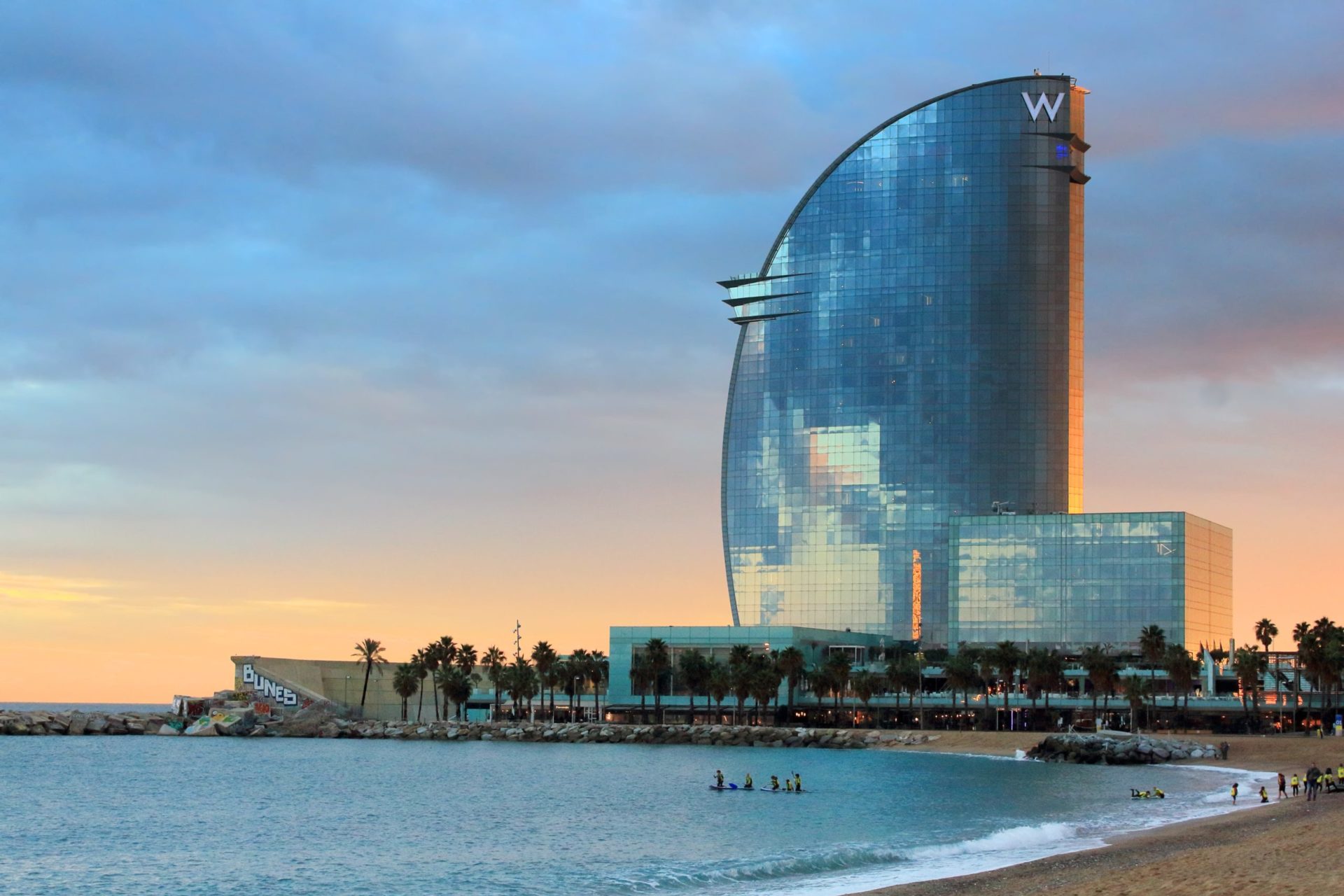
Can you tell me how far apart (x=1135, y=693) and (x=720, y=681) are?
49.1 m

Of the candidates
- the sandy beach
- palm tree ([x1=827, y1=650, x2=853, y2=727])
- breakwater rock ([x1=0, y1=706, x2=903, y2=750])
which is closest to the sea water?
the sandy beach

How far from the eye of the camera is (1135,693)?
518 feet

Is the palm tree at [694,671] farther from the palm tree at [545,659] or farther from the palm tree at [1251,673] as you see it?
the palm tree at [1251,673]

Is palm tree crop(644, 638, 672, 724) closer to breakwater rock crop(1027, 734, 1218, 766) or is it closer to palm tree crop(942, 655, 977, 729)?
palm tree crop(942, 655, 977, 729)

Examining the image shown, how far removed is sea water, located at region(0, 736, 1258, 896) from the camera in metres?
58.2

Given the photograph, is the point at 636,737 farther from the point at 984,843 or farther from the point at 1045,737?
the point at 984,843

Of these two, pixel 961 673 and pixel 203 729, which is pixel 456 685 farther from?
pixel 961 673

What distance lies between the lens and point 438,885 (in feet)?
185

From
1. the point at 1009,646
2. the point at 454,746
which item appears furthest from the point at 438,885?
the point at 1009,646

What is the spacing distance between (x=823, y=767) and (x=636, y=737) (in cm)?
5407

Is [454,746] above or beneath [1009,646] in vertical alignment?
beneath

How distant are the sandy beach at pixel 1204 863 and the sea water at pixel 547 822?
3.20 meters

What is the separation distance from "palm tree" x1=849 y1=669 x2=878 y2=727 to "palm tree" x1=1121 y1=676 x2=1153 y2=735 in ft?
101

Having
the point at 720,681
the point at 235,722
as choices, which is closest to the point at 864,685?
the point at 720,681
